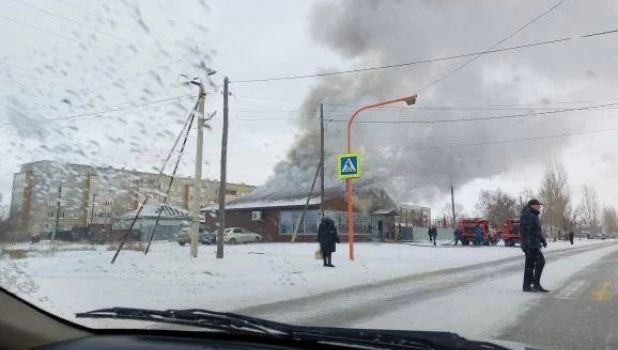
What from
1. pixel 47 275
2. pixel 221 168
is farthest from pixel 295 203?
pixel 47 275

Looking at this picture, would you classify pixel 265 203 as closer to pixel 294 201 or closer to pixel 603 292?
pixel 294 201

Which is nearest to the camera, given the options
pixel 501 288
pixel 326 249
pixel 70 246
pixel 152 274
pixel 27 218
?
pixel 27 218

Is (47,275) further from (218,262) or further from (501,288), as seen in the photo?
(218,262)

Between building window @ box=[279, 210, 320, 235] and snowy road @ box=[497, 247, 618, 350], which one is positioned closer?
snowy road @ box=[497, 247, 618, 350]

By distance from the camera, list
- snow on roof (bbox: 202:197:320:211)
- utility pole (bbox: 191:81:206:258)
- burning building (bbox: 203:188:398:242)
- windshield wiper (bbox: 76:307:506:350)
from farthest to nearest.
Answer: burning building (bbox: 203:188:398:242)
snow on roof (bbox: 202:197:320:211)
utility pole (bbox: 191:81:206:258)
windshield wiper (bbox: 76:307:506:350)

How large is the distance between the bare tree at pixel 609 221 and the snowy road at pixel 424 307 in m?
130

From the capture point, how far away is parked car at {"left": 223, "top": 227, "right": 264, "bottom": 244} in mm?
38778

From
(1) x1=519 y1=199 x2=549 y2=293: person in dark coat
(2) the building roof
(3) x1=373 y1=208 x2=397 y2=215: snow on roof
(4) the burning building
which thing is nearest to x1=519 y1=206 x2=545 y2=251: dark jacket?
(1) x1=519 y1=199 x2=549 y2=293: person in dark coat

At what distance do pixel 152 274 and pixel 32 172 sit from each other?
6.69 meters

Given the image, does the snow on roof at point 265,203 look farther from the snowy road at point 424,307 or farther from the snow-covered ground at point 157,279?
the snowy road at point 424,307

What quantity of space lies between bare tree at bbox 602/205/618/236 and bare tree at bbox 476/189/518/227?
189ft

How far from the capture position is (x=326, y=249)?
53.6 ft

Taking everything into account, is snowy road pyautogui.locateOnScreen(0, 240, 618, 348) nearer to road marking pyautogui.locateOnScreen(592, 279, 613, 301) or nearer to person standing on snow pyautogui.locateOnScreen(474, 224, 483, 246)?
road marking pyautogui.locateOnScreen(592, 279, 613, 301)

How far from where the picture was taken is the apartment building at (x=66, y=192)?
10.3ft
